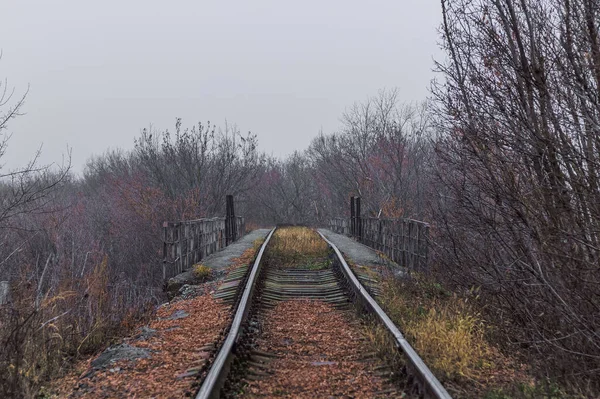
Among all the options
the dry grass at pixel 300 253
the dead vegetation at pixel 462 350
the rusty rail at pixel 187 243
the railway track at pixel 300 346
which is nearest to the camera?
the dead vegetation at pixel 462 350

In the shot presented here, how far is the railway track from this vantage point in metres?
4.52

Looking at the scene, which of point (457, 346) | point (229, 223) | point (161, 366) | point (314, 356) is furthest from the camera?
point (229, 223)

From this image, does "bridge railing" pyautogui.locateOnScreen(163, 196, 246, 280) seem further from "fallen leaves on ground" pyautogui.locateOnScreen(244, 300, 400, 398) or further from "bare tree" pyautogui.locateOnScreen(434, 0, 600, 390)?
"bare tree" pyautogui.locateOnScreen(434, 0, 600, 390)

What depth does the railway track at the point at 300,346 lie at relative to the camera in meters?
4.52

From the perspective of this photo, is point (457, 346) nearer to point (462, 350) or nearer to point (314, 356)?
point (462, 350)

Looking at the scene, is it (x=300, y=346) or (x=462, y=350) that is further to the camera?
(x=300, y=346)

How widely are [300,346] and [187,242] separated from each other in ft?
26.6

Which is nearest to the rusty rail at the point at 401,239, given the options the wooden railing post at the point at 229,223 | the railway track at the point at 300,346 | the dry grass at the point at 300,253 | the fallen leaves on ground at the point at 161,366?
the dry grass at the point at 300,253

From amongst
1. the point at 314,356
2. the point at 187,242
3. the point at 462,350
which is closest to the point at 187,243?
the point at 187,242

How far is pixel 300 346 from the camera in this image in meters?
6.12

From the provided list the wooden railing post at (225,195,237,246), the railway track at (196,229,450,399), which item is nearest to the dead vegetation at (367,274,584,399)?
the railway track at (196,229,450,399)

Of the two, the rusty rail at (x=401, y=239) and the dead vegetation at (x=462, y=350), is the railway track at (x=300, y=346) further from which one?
the rusty rail at (x=401, y=239)

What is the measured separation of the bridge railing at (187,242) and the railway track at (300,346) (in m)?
2.10

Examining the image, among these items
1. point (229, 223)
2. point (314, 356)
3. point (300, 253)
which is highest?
point (229, 223)
